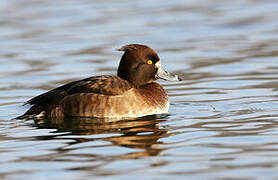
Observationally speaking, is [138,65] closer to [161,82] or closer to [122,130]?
[122,130]

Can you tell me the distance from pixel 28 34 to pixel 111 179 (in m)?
11.1

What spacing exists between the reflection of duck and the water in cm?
1

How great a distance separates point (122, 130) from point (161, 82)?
13.3ft

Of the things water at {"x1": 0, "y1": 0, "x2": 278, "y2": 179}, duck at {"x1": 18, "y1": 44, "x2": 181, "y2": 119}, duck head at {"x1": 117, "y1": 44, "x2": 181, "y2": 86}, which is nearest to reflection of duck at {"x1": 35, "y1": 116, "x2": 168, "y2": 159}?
water at {"x1": 0, "y1": 0, "x2": 278, "y2": 179}

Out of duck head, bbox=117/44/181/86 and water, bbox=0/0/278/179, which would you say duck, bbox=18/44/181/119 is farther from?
water, bbox=0/0/278/179

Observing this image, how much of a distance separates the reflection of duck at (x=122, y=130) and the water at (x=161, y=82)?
0.4 inches

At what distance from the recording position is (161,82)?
11.5 metres

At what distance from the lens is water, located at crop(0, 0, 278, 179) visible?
235 inches

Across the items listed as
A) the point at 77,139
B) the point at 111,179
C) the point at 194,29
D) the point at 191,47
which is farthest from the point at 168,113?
the point at 194,29

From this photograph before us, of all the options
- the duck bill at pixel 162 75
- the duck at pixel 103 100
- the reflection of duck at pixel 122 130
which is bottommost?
the reflection of duck at pixel 122 130

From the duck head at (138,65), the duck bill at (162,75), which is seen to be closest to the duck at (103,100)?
the duck head at (138,65)

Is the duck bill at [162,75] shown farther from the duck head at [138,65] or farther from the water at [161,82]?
the water at [161,82]

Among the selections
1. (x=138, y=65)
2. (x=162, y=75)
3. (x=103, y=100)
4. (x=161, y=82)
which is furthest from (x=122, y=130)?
(x=161, y=82)

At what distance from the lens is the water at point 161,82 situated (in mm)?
5977
